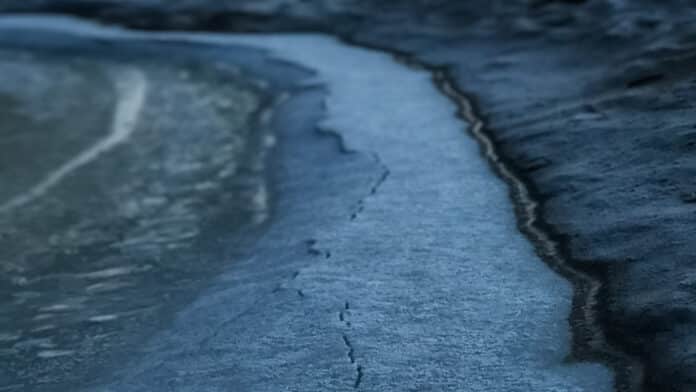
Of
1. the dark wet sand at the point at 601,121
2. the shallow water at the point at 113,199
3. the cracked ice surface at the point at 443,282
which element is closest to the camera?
the cracked ice surface at the point at 443,282

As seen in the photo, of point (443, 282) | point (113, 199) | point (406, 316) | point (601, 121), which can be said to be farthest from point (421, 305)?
point (113, 199)

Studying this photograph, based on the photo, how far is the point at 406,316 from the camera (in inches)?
175

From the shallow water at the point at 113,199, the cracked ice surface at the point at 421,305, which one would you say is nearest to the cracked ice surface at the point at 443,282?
the cracked ice surface at the point at 421,305

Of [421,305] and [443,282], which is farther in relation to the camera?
[443,282]

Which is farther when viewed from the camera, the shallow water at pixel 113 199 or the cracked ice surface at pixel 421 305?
the shallow water at pixel 113 199

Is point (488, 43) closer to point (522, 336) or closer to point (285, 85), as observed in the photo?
point (285, 85)

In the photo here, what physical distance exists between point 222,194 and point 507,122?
158 cm

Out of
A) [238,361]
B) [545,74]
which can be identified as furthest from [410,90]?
[238,361]

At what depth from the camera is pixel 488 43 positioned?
9930 millimetres

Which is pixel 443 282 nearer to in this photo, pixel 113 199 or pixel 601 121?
pixel 601 121

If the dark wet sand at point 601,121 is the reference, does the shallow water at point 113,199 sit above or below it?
below

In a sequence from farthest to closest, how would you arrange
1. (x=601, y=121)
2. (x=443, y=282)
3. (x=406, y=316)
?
1. (x=601, y=121)
2. (x=443, y=282)
3. (x=406, y=316)

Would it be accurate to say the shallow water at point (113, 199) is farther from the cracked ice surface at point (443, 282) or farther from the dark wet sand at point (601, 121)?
the dark wet sand at point (601, 121)

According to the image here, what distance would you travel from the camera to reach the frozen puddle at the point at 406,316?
3947 mm
